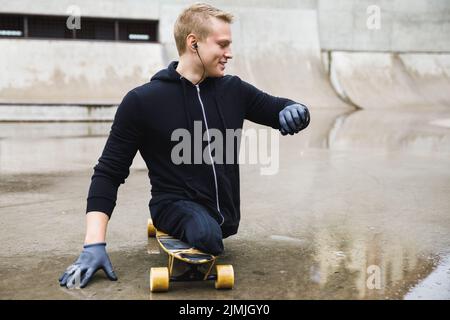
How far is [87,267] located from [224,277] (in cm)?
60

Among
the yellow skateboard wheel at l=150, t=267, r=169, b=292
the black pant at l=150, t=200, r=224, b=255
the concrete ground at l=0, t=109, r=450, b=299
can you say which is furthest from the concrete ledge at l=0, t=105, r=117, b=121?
the yellow skateboard wheel at l=150, t=267, r=169, b=292

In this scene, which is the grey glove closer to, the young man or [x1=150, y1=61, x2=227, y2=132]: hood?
the young man

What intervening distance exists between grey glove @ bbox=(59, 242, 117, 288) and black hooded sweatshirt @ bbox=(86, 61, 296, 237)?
173 mm

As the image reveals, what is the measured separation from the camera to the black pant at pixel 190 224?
224 cm

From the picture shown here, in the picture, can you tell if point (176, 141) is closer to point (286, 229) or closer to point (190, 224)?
point (190, 224)

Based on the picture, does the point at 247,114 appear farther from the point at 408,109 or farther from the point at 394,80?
the point at 394,80

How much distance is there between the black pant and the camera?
88.3 inches

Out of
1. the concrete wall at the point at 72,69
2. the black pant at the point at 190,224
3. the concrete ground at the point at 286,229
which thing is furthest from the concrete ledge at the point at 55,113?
the black pant at the point at 190,224

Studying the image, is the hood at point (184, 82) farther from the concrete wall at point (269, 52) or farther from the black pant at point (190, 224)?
the concrete wall at point (269, 52)

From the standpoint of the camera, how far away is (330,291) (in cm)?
222

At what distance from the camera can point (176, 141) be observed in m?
2.43

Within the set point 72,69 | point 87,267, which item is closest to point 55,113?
point 72,69
